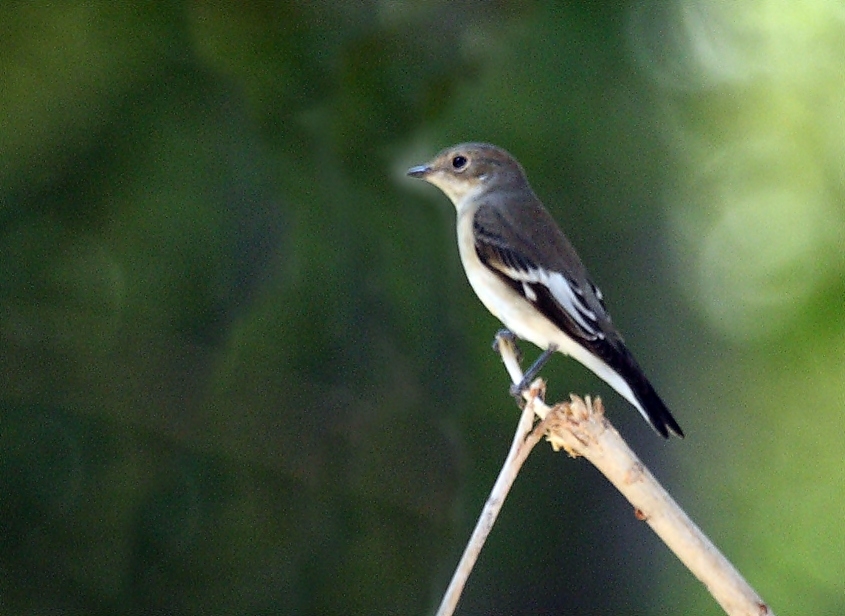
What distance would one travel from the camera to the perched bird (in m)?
3.78

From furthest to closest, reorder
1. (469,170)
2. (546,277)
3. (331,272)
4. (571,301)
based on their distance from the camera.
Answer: (331,272) → (469,170) → (546,277) → (571,301)

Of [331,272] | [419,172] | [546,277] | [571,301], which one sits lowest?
[571,301]

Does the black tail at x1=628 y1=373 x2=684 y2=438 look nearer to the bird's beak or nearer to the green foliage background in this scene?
the bird's beak

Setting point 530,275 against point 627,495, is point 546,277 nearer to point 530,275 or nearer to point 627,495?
point 530,275

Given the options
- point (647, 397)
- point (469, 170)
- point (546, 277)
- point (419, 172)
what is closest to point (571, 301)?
point (546, 277)

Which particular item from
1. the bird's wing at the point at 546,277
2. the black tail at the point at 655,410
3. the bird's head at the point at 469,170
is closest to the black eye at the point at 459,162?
the bird's head at the point at 469,170

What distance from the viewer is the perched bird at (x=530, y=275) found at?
3775mm

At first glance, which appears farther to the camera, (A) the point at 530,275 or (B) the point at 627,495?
(A) the point at 530,275

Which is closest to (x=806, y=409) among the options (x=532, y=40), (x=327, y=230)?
(x=532, y=40)

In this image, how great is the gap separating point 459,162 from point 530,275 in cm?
81

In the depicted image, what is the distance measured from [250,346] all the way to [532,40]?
221 cm

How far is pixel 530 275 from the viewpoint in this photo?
4.07 meters

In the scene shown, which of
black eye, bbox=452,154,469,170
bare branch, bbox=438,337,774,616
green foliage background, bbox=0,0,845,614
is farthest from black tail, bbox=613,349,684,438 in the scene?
green foliage background, bbox=0,0,845,614

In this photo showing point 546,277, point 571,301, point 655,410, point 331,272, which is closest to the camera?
point 655,410
